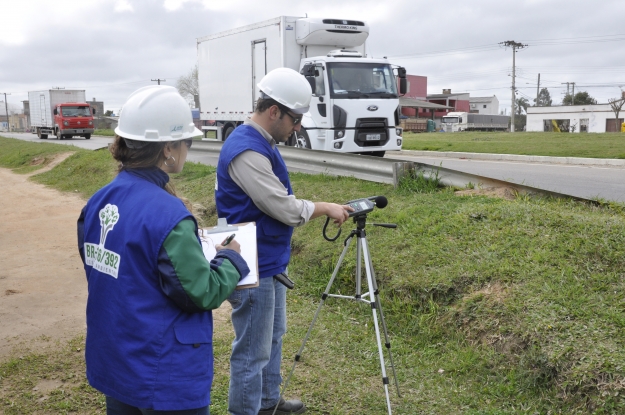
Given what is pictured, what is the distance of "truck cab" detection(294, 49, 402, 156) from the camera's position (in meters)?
14.1

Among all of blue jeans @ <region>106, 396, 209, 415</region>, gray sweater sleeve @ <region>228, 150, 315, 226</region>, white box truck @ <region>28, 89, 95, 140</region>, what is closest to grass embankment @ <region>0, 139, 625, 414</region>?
gray sweater sleeve @ <region>228, 150, 315, 226</region>

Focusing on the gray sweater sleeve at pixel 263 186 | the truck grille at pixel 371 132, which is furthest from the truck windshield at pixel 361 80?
the gray sweater sleeve at pixel 263 186

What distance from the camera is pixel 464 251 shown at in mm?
5598

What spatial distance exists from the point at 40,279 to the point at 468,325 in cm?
485

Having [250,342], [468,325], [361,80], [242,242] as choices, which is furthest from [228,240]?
[361,80]

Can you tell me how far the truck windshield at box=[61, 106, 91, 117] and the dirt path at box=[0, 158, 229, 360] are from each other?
28.3m

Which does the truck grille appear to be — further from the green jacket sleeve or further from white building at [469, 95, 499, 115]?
white building at [469, 95, 499, 115]

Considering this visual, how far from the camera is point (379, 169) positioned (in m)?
8.45

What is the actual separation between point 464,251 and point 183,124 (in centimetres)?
385

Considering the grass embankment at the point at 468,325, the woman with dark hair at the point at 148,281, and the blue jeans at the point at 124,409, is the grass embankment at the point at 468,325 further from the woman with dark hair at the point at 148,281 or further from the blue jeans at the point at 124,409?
the woman with dark hair at the point at 148,281

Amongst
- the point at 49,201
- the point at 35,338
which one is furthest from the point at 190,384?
the point at 49,201

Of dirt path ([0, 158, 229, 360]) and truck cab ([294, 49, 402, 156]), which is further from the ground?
truck cab ([294, 49, 402, 156])

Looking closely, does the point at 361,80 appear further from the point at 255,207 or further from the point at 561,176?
the point at 255,207

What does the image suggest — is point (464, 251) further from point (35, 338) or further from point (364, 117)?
point (364, 117)
